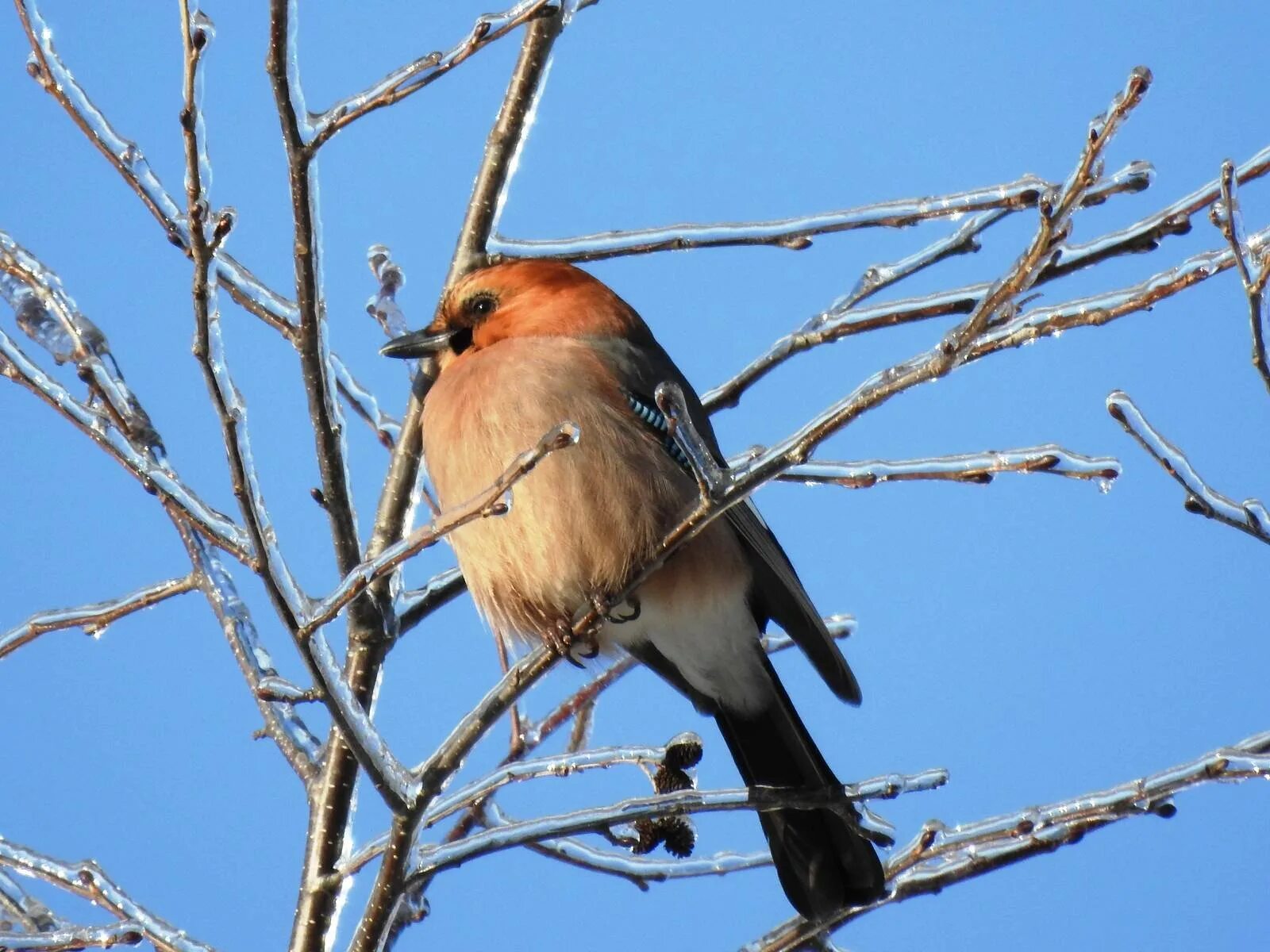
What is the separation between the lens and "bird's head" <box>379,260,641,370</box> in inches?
172

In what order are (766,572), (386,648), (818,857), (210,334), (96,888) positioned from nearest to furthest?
1. (210,334)
2. (96,888)
3. (386,648)
4. (818,857)
5. (766,572)

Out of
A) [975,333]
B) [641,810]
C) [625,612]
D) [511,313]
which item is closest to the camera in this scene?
[975,333]

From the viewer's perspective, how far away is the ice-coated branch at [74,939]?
2914 millimetres

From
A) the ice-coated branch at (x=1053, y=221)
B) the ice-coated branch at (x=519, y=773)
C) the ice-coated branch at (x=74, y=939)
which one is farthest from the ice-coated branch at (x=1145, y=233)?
the ice-coated branch at (x=74, y=939)

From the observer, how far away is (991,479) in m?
2.60

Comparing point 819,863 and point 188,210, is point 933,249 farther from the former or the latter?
point 188,210

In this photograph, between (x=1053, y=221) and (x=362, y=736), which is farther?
(x=362, y=736)

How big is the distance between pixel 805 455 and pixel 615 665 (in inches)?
68.1

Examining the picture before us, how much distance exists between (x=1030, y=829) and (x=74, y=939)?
1896 mm

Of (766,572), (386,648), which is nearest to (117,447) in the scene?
(386,648)

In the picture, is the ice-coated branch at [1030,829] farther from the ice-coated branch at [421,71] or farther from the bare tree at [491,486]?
the ice-coated branch at [421,71]

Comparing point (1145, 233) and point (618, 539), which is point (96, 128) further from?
point (1145, 233)

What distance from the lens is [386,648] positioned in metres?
3.47

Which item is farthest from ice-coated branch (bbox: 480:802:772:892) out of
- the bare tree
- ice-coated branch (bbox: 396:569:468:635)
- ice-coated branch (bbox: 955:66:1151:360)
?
ice-coated branch (bbox: 955:66:1151:360)
